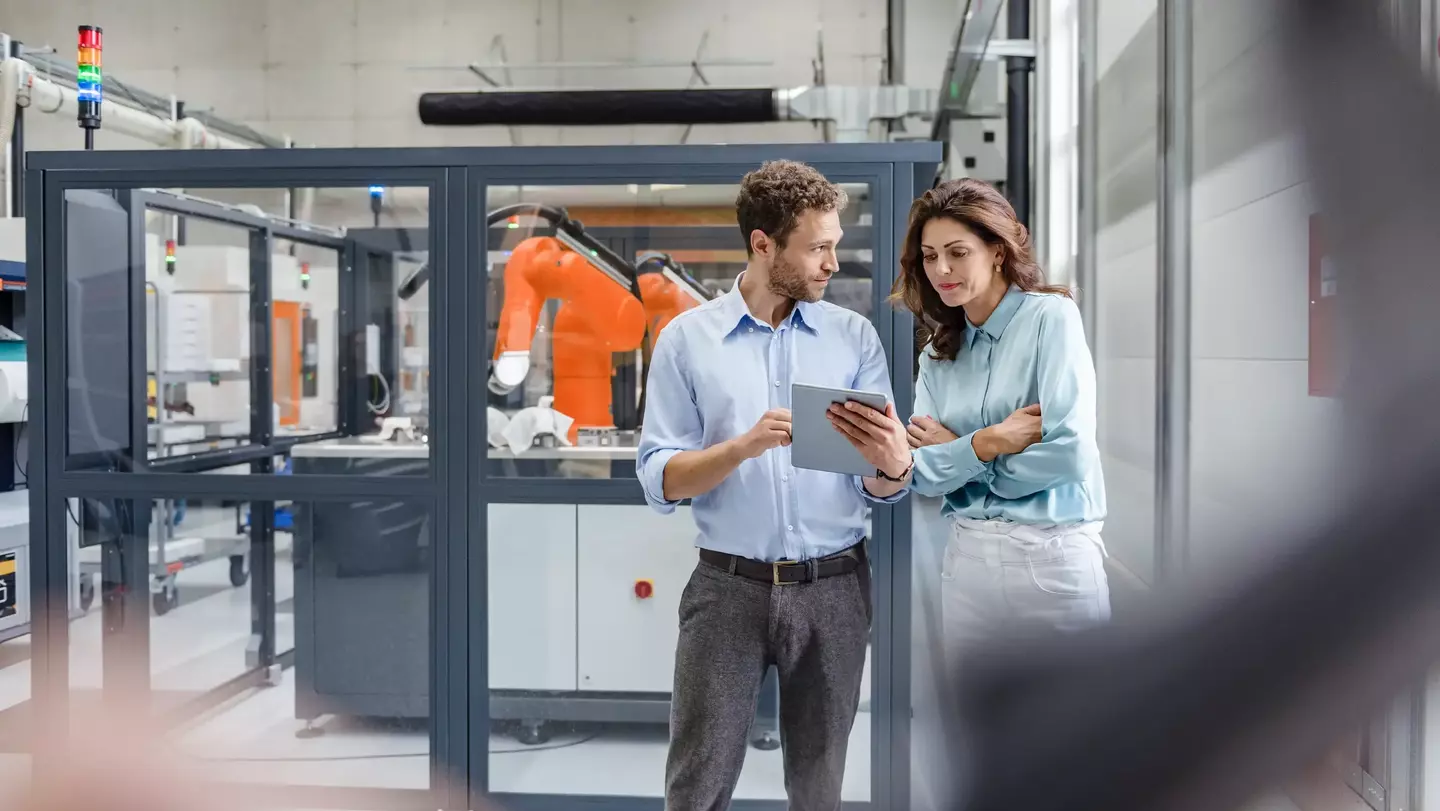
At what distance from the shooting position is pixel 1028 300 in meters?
1.65

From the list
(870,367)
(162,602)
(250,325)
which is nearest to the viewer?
(870,367)

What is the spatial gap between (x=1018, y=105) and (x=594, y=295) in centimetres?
A: 192

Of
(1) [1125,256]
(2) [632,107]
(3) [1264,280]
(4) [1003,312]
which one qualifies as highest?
(2) [632,107]

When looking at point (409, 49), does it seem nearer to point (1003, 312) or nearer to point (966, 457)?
point (1003, 312)

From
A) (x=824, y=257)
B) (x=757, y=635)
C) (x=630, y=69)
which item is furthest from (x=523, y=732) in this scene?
(x=630, y=69)

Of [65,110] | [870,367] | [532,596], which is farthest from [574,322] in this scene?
[65,110]

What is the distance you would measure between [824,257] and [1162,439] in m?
1.10

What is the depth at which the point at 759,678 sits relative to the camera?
1805 mm

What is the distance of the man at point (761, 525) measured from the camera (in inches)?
70.1

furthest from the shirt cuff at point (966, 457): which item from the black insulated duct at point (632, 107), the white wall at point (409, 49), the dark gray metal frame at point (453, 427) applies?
the white wall at point (409, 49)

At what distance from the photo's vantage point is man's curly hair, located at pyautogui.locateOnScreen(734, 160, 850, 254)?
178cm

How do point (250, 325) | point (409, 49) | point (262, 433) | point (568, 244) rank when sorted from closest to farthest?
1. point (568, 244)
2. point (250, 325)
3. point (262, 433)
4. point (409, 49)

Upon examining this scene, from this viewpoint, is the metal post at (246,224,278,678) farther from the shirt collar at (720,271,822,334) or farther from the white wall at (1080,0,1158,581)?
the white wall at (1080,0,1158,581)

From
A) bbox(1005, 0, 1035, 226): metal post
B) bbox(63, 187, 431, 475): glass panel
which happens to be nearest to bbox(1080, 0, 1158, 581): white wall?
bbox(1005, 0, 1035, 226): metal post
